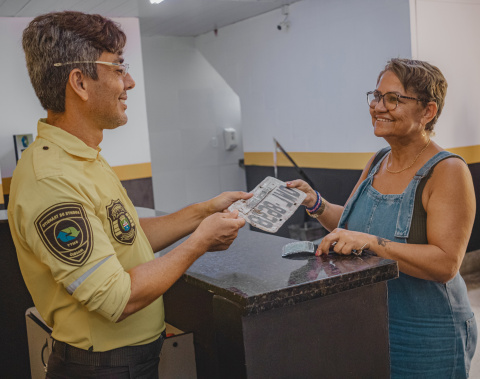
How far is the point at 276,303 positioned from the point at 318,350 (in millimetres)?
193

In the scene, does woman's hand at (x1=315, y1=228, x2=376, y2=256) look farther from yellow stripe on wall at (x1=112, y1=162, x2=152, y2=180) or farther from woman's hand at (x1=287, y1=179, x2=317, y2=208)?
yellow stripe on wall at (x1=112, y1=162, x2=152, y2=180)

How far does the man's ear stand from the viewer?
47.4 inches

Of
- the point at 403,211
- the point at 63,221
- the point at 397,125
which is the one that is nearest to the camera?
the point at 63,221

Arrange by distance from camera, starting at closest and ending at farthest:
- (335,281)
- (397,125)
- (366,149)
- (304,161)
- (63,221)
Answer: (63,221) → (335,281) → (397,125) → (366,149) → (304,161)

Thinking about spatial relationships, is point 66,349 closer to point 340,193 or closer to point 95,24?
point 95,24

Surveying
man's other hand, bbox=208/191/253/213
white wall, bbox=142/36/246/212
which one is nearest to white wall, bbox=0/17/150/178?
white wall, bbox=142/36/246/212

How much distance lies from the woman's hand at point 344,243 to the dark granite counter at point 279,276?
0.02 meters

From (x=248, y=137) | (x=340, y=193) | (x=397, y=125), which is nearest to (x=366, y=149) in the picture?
(x=340, y=193)

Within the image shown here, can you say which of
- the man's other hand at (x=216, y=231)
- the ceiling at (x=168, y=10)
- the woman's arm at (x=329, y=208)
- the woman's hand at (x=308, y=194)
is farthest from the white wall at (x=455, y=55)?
the man's other hand at (x=216, y=231)

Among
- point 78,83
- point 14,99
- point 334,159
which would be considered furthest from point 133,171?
point 78,83

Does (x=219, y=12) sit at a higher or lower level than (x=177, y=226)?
higher

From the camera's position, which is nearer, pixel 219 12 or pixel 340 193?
pixel 340 193

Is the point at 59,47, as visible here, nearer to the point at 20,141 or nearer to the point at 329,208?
the point at 329,208

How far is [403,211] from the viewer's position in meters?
1.59
